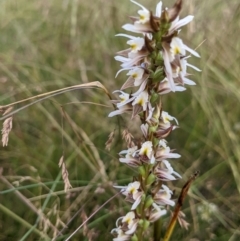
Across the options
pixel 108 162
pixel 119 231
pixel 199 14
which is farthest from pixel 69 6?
pixel 119 231

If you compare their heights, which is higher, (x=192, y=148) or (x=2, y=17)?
(x=2, y=17)

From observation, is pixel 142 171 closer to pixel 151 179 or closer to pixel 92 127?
pixel 151 179

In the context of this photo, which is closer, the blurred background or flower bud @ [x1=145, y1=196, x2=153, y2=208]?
flower bud @ [x1=145, y1=196, x2=153, y2=208]

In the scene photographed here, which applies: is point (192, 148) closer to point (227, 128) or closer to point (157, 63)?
point (227, 128)

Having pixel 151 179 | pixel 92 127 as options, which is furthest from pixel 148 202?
pixel 92 127

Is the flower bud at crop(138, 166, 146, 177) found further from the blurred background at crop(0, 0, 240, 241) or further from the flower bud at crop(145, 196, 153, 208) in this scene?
the blurred background at crop(0, 0, 240, 241)

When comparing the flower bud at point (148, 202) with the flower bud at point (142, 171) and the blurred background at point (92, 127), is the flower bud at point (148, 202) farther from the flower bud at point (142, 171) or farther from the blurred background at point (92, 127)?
the blurred background at point (92, 127)

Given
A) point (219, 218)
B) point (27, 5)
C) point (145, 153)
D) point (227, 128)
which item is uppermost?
point (27, 5)

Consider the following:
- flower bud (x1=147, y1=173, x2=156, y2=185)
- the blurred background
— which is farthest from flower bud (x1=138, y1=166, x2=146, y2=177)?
the blurred background

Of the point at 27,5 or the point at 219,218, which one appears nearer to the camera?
the point at 219,218
